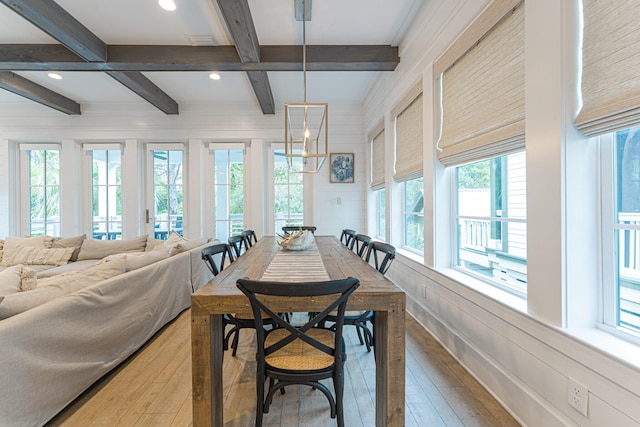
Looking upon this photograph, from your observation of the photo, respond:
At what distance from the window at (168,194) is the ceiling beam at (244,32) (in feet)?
7.91

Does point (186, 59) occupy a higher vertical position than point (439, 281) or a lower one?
higher

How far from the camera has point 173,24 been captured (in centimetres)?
296

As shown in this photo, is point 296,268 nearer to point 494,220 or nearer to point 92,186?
point 494,220

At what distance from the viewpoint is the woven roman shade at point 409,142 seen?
9.71 feet

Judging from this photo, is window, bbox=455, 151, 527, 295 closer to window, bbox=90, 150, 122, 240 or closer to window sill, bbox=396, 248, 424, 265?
window sill, bbox=396, 248, 424, 265

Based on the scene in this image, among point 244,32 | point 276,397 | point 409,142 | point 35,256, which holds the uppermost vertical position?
point 244,32

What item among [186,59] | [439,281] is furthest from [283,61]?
[439,281]

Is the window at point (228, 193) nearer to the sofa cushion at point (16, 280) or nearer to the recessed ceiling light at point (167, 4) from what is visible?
the recessed ceiling light at point (167, 4)

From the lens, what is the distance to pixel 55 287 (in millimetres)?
1831

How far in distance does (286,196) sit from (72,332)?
390cm

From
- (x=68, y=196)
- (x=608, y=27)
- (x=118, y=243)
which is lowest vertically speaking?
(x=118, y=243)

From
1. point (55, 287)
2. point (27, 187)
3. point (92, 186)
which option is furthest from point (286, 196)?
point (27, 187)

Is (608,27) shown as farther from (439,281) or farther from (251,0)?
(251,0)

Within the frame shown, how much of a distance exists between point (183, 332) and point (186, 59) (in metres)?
2.86
